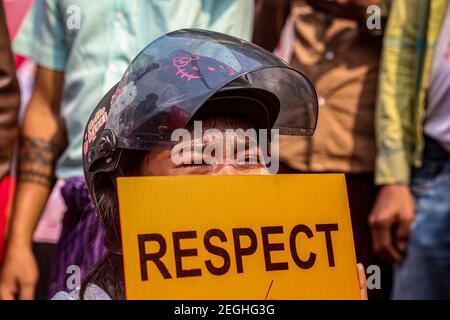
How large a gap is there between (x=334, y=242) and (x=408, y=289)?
172cm

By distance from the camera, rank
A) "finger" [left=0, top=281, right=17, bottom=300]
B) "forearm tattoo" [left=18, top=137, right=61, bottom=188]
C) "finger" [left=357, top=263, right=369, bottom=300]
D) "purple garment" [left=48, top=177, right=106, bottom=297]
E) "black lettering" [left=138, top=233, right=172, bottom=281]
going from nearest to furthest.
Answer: "black lettering" [left=138, top=233, right=172, bottom=281] < "finger" [left=357, top=263, right=369, bottom=300] < "purple garment" [left=48, top=177, right=106, bottom=297] < "finger" [left=0, top=281, right=17, bottom=300] < "forearm tattoo" [left=18, top=137, right=61, bottom=188]

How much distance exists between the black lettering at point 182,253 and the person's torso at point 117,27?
1441mm

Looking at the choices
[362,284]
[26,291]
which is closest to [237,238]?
[362,284]

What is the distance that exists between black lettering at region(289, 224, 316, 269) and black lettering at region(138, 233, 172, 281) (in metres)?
0.29

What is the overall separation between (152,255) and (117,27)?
162cm

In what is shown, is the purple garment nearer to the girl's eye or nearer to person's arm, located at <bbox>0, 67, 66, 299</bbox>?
person's arm, located at <bbox>0, 67, 66, 299</bbox>

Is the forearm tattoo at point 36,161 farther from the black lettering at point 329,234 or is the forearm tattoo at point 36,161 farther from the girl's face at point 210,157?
the black lettering at point 329,234

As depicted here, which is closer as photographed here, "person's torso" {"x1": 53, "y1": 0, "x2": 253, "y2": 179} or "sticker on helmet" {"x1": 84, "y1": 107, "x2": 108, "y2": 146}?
"sticker on helmet" {"x1": 84, "y1": 107, "x2": 108, "y2": 146}

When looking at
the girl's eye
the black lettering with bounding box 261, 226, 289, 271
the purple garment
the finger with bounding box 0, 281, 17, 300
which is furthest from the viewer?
the finger with bounding box 0, 281, 17, 300

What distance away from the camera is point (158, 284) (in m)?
1.80

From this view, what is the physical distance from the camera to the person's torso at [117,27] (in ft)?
10.6

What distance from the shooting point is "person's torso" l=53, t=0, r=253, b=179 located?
10.6 ft

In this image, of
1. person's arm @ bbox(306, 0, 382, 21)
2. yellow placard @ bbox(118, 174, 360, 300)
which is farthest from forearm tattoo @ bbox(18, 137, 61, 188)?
yellow placard @ bbox(118, 174, 360, 300)
